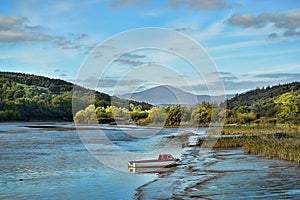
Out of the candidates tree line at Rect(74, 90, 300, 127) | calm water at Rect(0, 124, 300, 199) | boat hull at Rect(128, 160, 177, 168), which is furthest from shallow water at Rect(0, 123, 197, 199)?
tree line at Rect(74, 90, 300, 127)

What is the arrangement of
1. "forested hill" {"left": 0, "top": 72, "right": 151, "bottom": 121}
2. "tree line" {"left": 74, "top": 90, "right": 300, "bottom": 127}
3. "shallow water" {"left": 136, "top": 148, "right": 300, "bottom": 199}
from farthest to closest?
1. "forested hill" {"left": 0, "top": 72, "right": 151, "bottom": 121}
2. "tree line" {"left": 74, "top": 90, "right": 300, "bottom": 127}
3. "shallow water" {"left": 136, "top": 148, "right": 300, "bottom": 199}

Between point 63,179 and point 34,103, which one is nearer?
point 63,179

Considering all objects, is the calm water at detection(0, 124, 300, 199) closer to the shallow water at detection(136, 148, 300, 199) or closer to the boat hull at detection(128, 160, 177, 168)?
the shallow water at detection(136, 148, 300, 199)

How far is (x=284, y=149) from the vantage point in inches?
1195

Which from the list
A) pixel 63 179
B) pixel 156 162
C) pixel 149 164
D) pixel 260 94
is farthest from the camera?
pixel 260 94

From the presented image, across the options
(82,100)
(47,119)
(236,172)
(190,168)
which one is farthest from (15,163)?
(47,119)

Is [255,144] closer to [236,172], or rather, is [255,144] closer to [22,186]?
[236,172]

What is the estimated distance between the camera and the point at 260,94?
173000 mm

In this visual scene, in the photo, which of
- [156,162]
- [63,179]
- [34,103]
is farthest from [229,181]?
[34,103]

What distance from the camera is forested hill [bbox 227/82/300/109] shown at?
6166 inches

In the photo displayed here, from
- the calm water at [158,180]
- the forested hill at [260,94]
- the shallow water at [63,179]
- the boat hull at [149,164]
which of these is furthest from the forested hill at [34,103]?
the boat hull at [149,164]

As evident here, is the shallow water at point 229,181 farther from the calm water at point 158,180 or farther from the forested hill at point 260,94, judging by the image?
the forested hill at point 260,94

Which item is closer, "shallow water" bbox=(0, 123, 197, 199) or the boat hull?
"shallow water" bbox=(0, 123, 197, 199)

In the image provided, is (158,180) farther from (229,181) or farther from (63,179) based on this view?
(63,179)
